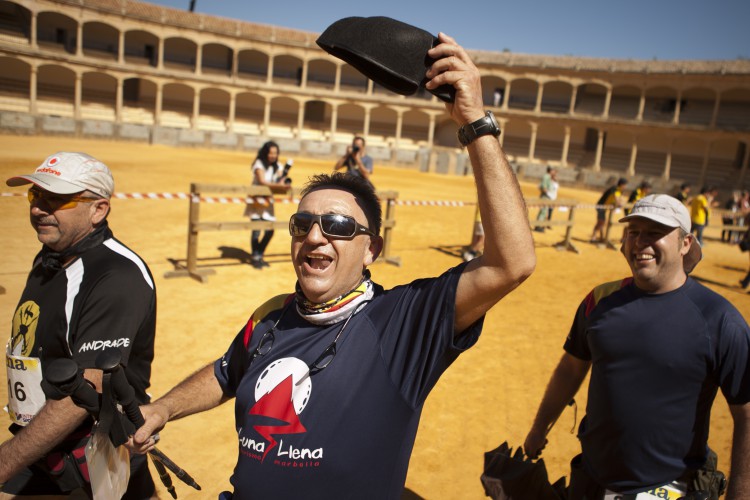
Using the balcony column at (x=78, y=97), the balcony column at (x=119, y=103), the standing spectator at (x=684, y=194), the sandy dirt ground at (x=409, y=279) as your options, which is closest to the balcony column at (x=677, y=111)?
the sandy dirt ground at (x=409, y=279)

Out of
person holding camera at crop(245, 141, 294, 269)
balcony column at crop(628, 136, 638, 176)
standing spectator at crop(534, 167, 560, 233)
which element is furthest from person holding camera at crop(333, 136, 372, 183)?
balcony column at crop(628, 136, 638, 176)

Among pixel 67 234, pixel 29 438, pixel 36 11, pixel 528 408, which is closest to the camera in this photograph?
pixel 29 438

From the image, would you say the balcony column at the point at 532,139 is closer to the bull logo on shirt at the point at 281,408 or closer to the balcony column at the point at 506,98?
the balcony column at the point at 506,98

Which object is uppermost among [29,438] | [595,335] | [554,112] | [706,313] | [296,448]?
[554,112]

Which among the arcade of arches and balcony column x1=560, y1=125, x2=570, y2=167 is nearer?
the arcade of arches

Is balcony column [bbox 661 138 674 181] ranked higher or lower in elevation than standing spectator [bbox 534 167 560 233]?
higher

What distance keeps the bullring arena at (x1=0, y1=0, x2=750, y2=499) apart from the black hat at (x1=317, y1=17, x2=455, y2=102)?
3.57ft

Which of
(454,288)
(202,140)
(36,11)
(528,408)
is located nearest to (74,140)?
(202,140)

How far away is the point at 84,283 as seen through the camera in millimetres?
2271

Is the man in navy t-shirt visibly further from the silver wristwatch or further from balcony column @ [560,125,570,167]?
balcony column @ [560,125,570,167]

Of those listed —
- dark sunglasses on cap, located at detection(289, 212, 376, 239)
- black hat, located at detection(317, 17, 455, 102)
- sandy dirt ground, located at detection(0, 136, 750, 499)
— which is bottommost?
sandy dirt ground, located at detection(0, 136, 750, 499)

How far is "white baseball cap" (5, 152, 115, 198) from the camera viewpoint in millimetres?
2346

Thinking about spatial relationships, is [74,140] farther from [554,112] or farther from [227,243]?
[554,112]

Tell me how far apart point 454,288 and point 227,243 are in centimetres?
922
